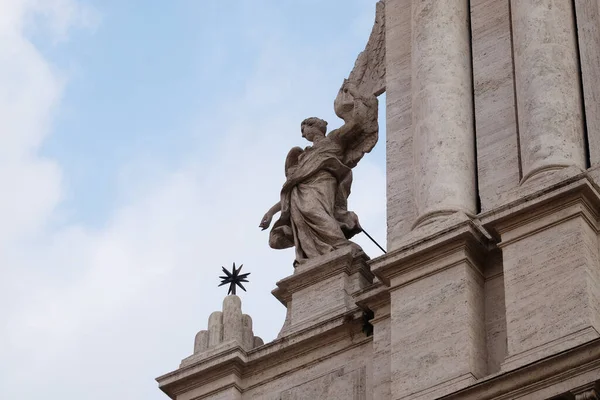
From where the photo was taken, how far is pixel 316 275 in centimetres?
1956

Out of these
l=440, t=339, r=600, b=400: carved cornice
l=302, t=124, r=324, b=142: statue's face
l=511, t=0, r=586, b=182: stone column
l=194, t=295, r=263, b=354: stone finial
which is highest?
l=302, t=124, r=324, b=142: statue's face

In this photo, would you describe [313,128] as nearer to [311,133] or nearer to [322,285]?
[311,133]

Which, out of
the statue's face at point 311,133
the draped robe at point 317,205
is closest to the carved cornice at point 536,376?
the draped robe at point 317,205

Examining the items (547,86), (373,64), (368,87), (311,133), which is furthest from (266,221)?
(547,86)

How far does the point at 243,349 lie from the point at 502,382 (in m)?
3.56

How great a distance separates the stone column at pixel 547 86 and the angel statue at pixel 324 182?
215cm

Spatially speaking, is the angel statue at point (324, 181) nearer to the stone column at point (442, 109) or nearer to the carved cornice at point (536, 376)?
the stone column at point (442, 109)

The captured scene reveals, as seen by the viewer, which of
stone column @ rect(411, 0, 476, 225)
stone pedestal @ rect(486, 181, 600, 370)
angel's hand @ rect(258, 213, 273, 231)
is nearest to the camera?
stone pedestal @ rect(486, 181, 600, 370)

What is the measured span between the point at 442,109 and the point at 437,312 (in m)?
2.47

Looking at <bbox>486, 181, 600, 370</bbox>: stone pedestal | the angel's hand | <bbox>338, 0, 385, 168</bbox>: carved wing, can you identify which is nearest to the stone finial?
the angel's hand

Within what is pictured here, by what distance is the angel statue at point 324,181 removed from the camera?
20.0 metres

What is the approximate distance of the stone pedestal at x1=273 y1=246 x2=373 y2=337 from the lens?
19.2m

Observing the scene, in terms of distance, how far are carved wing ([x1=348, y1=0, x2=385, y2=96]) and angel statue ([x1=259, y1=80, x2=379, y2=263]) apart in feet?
1.31

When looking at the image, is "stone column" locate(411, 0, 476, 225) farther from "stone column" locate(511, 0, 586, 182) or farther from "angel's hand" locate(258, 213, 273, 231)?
"angel's hand" locate(258, 213, 273, 231)
